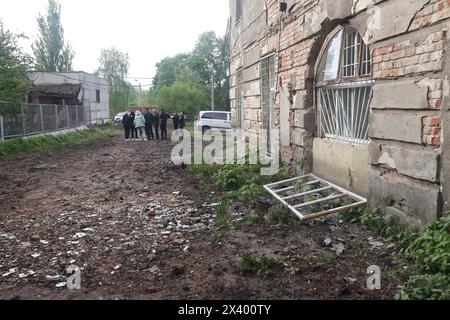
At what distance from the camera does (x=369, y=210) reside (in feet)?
16.8

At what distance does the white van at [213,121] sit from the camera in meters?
26.5

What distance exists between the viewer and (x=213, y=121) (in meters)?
26.6

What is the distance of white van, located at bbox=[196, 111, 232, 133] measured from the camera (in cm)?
2645

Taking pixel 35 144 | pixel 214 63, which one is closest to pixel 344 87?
pixel 35 144

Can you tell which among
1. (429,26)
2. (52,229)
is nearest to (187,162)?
(52,229)

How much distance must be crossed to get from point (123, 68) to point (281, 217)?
64.5 m

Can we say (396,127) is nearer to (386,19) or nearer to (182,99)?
(386,19)

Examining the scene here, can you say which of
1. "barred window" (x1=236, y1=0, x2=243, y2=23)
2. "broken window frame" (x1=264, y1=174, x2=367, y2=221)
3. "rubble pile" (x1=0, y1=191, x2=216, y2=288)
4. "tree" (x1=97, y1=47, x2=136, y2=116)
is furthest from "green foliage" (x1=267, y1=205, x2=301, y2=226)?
"tree" (x1=97, y1=47, x2=136, y2=116)

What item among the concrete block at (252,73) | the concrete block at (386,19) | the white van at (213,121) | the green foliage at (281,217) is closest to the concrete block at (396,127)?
the concrete block at (386,19)

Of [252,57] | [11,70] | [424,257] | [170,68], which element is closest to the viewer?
[424,257]

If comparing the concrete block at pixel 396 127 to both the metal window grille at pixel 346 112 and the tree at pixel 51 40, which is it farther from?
the tree at pixel 51 40
